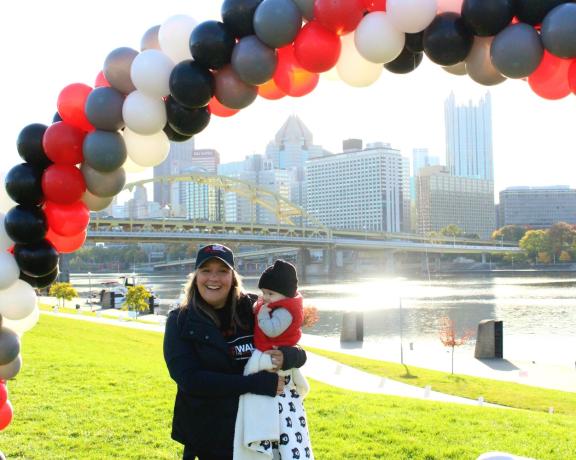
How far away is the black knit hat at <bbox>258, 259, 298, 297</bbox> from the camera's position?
9.26 ft

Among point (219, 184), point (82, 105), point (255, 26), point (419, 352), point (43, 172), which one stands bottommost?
point (419, 352)

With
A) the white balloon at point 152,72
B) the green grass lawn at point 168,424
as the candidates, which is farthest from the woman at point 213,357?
the green grass lawn at point 168,424

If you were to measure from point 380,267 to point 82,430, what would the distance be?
81.4 meters

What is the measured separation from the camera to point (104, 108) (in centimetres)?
381

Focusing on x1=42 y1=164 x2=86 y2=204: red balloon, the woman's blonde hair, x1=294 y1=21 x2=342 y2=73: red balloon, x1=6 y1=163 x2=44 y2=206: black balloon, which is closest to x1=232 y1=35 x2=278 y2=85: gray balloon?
x1=294 y1=21 x2=342 y2=73: red balloon

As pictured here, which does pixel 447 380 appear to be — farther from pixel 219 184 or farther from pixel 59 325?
pixel 219 184

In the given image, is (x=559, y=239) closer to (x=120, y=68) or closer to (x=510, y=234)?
(x=510, y=234)

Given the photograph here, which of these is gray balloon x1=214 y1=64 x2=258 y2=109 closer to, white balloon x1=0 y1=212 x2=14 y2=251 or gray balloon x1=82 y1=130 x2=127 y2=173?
gray balloon x1=82 y1=130 x2=127 y2=173

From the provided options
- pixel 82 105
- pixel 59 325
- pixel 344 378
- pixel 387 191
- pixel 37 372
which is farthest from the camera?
pixel 387 191

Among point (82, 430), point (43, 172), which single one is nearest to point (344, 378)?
point (82, 430)

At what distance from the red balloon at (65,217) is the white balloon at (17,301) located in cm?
41

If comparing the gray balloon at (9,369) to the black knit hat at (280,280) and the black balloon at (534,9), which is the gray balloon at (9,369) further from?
the black balloon at (534,9)

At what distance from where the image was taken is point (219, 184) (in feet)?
229

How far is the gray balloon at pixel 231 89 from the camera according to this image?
141 inches
